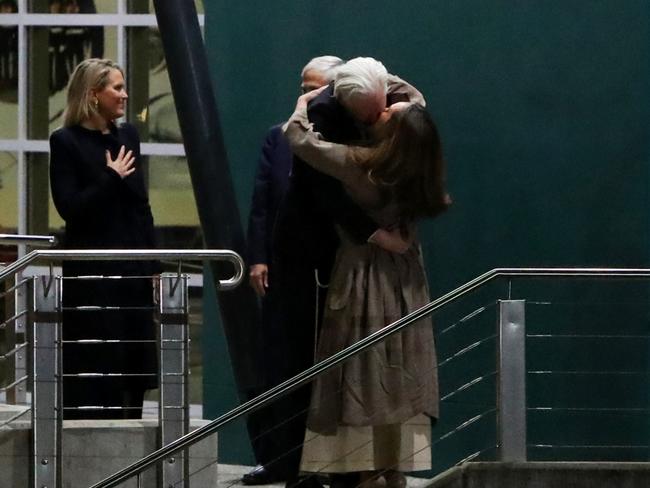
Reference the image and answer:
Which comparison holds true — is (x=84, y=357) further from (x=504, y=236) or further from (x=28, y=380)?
(x=504, y=236)

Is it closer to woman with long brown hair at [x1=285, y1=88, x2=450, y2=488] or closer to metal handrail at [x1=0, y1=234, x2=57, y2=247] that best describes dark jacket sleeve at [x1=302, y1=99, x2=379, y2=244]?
woman with long brown hair at [x1=285, y1=88, x2=450, y2=488]

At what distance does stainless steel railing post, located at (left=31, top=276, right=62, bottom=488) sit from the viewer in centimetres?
796

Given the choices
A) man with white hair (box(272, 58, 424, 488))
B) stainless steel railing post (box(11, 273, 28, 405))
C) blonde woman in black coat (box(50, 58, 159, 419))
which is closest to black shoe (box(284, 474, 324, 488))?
man with white hair (box(272, 58, 424, 488))

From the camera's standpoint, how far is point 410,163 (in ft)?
24.1

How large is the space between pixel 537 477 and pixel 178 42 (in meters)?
2.61

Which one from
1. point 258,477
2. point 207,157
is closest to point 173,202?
point 207,157

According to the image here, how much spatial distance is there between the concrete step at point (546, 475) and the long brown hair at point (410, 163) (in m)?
0.92

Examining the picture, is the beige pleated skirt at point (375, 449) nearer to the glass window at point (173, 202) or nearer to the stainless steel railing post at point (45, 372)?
the stainless steel railing post at point (45, 372)

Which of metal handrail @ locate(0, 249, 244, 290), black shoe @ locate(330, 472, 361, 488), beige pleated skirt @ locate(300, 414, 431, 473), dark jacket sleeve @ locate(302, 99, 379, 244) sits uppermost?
dark jacket sleeve @ locate(302, 99, 379, 244)

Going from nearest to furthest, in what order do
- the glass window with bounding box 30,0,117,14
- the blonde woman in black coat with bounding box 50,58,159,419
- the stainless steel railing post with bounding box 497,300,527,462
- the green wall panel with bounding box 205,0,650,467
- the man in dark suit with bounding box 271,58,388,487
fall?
the man in dark suit with bounding box 271,58,388,487 < the stainless steel railing post with bounding box 497,300,527,462 < the blonde woman in black coat with bounding box 50,58,159,419 < the green wall panel with bounding box 205,0,650,467 < the glass window with bounding box 30,0,117,14

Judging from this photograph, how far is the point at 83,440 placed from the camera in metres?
8.08

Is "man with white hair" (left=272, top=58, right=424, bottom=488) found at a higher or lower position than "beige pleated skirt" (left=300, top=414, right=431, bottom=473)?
higher

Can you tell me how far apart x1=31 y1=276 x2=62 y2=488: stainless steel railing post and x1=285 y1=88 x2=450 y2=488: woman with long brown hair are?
106 centimetres

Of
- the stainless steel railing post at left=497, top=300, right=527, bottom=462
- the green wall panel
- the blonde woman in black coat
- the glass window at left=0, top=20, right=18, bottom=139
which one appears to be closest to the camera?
the stainless steel railing post at left=497, top=300, right=527, bottom=462
